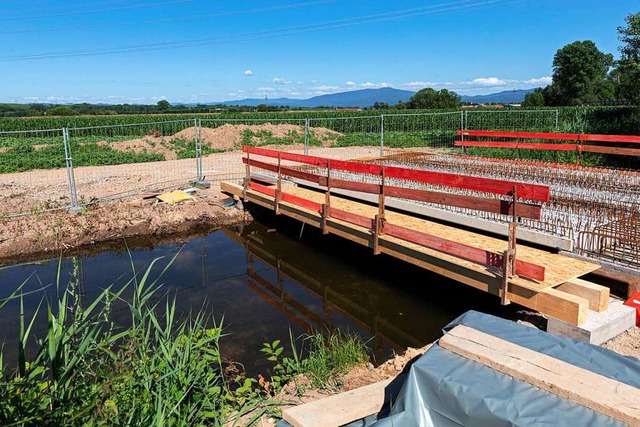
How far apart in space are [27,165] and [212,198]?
931 centimetres

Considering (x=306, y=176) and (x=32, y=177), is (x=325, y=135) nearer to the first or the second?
Answer: (x=32, y=177)

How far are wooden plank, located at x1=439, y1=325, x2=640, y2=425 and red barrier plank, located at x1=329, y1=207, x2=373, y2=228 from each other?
471 cm

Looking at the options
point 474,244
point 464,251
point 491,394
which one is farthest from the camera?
point 474,244

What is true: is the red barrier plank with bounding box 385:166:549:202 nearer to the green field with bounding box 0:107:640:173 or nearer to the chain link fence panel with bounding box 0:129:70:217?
the green field with bounding box 0:107:640:173

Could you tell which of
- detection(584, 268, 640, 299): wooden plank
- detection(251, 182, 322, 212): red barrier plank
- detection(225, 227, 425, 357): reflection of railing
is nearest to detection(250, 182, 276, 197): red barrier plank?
detection(251, 182, 322, 212): red barrier plank

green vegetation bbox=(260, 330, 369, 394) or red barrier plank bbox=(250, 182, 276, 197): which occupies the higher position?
red barrier plank bbox=(250, 182, 276, 197)

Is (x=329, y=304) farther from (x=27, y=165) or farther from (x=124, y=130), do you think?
(x=124, y=130)

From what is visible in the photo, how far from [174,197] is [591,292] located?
9.42m

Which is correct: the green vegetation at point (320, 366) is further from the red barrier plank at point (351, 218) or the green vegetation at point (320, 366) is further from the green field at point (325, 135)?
the green field at point (325, 135)

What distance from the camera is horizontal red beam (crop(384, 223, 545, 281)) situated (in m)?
5.42

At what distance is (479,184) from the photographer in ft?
20.0

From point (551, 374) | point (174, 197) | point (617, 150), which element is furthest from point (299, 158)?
point (617, 150)

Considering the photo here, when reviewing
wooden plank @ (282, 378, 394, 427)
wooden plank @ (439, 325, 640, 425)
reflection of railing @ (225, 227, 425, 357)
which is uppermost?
wooden plank @ (439, 325, 640, 425)

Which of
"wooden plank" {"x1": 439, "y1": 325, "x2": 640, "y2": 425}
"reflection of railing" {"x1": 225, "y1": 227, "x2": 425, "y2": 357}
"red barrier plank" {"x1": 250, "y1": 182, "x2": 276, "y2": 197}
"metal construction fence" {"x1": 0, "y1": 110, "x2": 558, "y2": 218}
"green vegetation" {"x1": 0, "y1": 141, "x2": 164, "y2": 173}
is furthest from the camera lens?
"green vegetation" {"x1": 0, "y1": 141, "x2": 164, "y2": 173}
